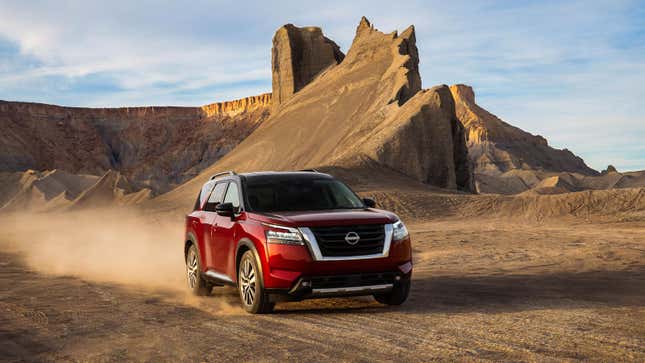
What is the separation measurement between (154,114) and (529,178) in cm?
8137

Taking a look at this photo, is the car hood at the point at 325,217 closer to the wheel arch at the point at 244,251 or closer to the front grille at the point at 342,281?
the wheel arch at the point at 244,251

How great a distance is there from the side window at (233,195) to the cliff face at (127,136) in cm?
11180

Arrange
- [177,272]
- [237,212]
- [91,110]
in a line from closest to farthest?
1. [237,212]
2. [177,272]
3. [91,110]

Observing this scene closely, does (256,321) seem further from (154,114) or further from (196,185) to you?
(154,114)

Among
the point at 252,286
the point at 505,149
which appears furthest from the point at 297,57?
the point at 252,286

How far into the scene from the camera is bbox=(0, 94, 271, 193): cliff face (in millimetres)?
133000

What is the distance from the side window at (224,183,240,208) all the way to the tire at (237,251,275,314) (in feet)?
3.10

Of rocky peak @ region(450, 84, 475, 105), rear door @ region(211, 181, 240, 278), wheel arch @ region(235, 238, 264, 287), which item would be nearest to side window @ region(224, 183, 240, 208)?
rear door @ region(211, 181, 240, 278)

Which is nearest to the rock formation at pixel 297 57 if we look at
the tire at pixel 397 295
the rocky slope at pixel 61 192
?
the rocky slope at pixel 61 192

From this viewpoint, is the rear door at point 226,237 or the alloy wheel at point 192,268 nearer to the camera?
the rear door at point 226,237

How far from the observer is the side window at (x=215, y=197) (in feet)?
36.1

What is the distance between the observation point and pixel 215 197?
11250mm

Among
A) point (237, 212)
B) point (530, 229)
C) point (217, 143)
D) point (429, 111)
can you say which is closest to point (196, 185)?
point (429, 111)

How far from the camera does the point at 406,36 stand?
200 ft
